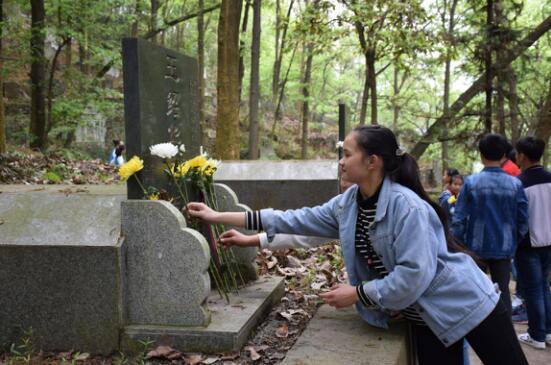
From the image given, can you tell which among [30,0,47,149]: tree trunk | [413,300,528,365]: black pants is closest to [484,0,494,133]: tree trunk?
[413,300,528,365]: black pants

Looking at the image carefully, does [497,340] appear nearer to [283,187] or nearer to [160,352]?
[160,352]

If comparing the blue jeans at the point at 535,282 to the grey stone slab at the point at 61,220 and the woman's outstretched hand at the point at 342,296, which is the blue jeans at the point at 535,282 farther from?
the grey stone slab at the point at 61,220

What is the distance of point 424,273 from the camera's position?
238 centimetres

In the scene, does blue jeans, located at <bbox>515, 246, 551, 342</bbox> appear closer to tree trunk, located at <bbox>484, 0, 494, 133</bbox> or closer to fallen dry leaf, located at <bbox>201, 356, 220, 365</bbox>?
fallen dry leaf, located at <bbox>201, 356, 220, 365</bbox>

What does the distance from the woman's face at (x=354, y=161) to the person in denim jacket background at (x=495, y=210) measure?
2.22 meters

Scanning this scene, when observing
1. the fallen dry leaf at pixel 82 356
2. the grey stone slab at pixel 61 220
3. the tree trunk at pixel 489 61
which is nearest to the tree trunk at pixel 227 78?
the tree trunk at pixel 489 61

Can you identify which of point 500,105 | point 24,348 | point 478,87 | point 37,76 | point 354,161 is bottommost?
point 24,348

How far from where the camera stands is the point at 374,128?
2639mm

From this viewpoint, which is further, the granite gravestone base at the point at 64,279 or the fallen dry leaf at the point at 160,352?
the granite gravestone base at the point at 64,279

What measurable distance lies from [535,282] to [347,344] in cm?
274

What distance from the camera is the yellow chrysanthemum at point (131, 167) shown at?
314cm

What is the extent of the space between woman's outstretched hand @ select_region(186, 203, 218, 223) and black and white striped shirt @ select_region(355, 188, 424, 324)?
3.39 feet

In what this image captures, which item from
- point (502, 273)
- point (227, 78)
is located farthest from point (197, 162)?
point (227, 78)

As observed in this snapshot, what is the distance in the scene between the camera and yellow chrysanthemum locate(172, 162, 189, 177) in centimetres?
364
